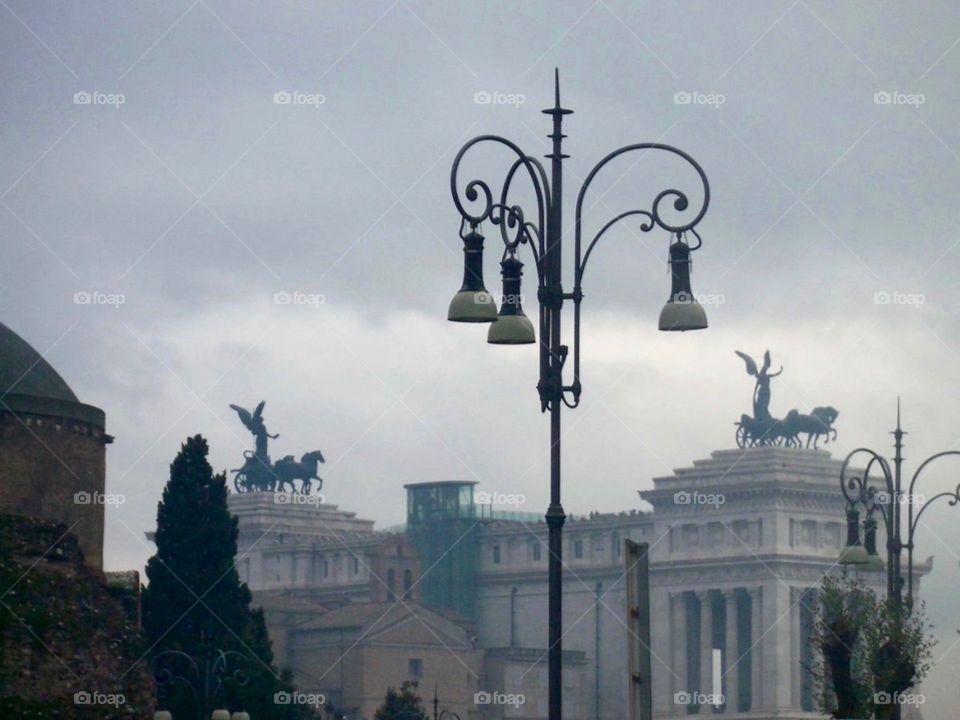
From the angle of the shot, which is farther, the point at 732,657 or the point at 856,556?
the point at 732,657

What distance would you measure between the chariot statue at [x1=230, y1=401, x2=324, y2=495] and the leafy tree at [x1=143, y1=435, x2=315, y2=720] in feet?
326

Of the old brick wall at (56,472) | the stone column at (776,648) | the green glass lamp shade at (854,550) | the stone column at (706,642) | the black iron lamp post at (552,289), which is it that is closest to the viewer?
the black iron lamp post at (552,289)

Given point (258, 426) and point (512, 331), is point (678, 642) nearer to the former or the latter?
point (258, 426)

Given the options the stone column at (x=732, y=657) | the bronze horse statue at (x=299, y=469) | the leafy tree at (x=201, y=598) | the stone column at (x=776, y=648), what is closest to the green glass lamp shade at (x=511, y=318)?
the leafy tree at (x=201, y=598)

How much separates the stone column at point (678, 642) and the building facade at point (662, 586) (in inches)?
4.7

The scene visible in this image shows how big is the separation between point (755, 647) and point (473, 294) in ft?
418

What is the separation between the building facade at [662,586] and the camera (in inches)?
5950

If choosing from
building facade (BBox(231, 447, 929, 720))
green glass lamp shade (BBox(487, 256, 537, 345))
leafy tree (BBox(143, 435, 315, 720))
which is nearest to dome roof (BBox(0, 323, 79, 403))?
leafy tree (BBox(143, 435, 315, 720))

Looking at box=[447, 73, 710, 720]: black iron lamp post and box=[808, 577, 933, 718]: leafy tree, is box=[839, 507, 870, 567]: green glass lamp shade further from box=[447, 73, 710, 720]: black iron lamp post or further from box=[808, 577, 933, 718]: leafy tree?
box=[447, 73, 710, 720]: black iron lamp post

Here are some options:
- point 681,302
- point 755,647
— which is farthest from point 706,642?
point 681,302

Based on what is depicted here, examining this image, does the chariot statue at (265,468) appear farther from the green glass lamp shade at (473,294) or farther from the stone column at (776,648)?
the green glass lamp shade at (473,294)

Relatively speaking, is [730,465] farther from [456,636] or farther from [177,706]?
[177,706]

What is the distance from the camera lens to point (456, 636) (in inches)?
5910

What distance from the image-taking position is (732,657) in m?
153
